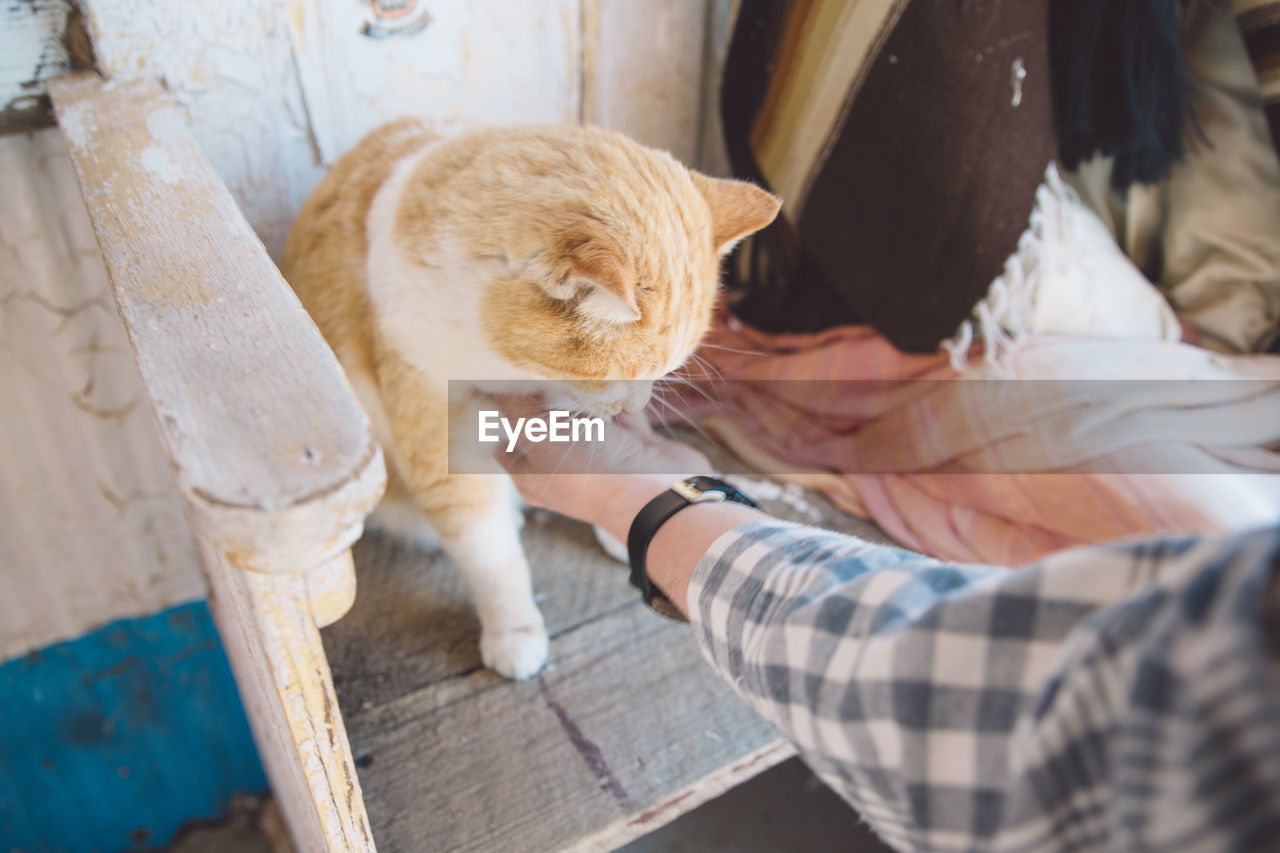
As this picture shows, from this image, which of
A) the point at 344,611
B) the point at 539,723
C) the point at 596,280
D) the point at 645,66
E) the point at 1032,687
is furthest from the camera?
the point at 645,66

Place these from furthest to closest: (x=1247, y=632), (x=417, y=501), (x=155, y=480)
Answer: (x=155, y=480) < (x=417, y=501) < (x=1247, y=632)

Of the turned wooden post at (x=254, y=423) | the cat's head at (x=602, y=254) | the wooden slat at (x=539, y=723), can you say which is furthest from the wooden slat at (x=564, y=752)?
the cat's head at (x=602, y=254)

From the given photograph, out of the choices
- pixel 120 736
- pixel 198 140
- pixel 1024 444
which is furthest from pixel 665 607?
pixel 120 736

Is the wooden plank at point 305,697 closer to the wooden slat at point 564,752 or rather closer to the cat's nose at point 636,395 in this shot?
the wooden slat at point 564,752

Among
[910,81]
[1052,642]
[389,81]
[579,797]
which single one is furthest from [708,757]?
[389,81]

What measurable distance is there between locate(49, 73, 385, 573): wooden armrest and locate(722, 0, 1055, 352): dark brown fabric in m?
0.82

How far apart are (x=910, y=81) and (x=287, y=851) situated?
164cm

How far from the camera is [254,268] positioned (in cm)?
54

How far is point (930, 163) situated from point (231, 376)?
3.01 ft

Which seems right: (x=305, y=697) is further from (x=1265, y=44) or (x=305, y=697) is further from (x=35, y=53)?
(x=1265, y=44)

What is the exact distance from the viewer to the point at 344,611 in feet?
1.51

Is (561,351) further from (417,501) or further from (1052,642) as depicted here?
(1052,642)

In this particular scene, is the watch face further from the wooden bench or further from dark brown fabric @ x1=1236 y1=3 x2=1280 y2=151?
dark brown fabric @ x1=1236 y1=3 x2=1280 y2=151

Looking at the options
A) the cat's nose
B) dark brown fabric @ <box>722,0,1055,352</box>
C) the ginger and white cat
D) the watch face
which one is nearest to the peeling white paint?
the ginger and white cat
